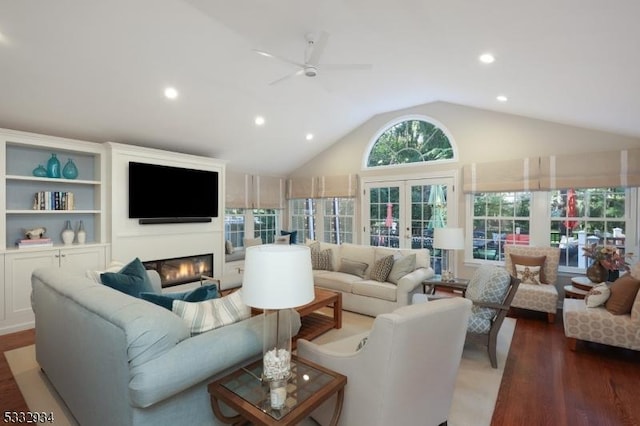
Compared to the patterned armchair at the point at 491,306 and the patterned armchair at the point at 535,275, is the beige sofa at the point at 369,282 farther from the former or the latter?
the patterned armchair at the point at 535,275

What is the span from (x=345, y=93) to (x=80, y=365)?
4525mm

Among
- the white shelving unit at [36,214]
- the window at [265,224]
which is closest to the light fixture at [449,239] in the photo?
the white shelving unit at [36,214]

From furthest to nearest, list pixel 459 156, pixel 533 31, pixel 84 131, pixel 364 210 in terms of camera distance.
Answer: pixel 364 210
pixel 459 156
pixel 84 131
pixel 533 31

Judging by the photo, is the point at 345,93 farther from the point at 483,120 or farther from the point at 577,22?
the point at 577,22

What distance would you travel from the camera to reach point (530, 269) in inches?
174

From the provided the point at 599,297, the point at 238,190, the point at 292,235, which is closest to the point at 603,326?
the point at 599,297

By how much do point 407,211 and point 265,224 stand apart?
10.6 feet

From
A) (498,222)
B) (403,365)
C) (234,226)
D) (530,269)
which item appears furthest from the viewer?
(234,226)

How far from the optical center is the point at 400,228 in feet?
20.0

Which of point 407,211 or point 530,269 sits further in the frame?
point 407,211

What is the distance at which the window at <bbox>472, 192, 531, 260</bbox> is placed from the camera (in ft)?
16.3

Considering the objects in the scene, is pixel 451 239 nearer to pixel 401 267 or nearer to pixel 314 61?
pixel 401 267

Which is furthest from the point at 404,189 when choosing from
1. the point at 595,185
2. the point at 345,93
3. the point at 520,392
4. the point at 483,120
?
the point at 520,392

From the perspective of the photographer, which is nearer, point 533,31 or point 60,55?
point 533,31
